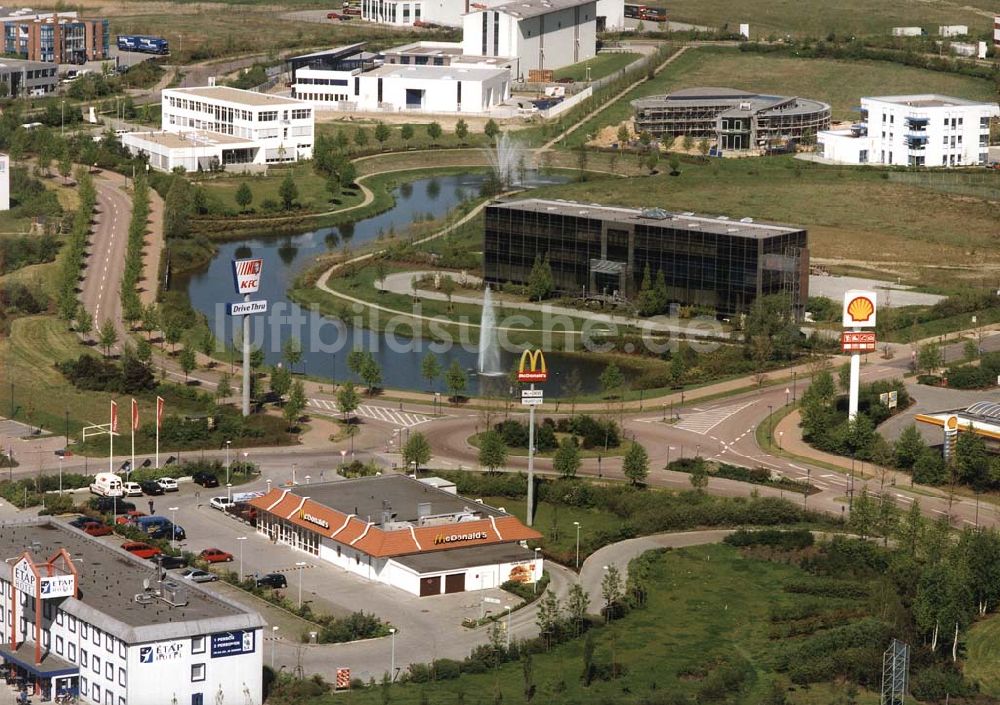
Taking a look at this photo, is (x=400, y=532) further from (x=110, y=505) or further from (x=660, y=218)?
(x=660, y=218)

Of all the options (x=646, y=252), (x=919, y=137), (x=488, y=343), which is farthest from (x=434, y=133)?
(x=488, y=343)

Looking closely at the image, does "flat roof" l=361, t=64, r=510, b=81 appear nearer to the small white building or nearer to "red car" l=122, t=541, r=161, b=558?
the small white building

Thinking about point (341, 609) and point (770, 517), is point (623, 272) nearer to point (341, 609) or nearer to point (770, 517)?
point (770, 517)

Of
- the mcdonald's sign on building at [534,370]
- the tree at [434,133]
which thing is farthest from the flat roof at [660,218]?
the tree at [434,133]

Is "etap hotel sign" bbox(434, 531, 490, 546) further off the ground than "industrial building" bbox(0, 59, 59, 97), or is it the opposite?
"industrial building" bbox(0, 59, 59, 97)

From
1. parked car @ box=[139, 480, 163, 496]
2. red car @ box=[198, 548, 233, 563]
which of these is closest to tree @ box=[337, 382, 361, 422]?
parked car @ box=[139, 480, 163, 496]

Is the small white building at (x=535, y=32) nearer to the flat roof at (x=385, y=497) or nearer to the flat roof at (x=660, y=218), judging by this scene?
the flat roof at (x=660, y=218)

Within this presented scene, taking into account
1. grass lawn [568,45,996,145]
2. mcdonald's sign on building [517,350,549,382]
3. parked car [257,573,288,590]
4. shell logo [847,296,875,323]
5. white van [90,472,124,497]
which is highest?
grass lawn [568,45,996,145]

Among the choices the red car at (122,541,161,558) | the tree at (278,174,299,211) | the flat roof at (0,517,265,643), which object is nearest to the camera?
the flat roof at (0,517,265,643)
